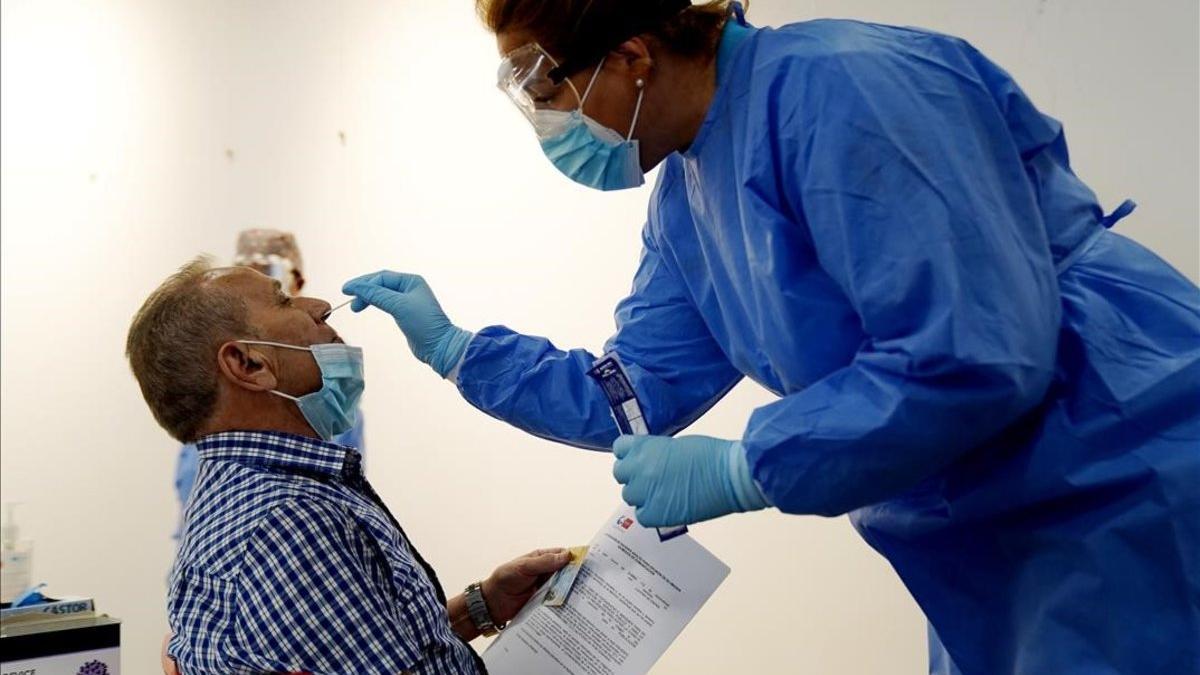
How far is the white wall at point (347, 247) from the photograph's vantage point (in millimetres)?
2756

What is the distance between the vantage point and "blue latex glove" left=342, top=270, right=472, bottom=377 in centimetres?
162

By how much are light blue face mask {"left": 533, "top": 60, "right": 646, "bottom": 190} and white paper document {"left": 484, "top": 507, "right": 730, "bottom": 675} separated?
46 centimetres

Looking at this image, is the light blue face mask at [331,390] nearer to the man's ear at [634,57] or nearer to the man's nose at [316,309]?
the man's nose at [316,309]

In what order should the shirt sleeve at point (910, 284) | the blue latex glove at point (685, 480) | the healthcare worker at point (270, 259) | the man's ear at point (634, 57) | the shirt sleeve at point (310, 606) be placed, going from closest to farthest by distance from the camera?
1. the shirt sleeve at point (910, 284)
2. the blue latex glove at point (685, 480)
3. the man's ear at point (634, 57)
4. the shirt sleeve at point (310, 606)
5. the healthcare worker at point (270, 259)

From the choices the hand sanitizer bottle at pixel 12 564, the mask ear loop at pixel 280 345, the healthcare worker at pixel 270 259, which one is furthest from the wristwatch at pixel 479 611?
the hand sanitizer bottle at pixel 12 564

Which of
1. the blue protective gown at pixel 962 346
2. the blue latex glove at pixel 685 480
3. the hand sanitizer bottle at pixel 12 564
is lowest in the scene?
the hand sanitizer bottle at pixel 12 564

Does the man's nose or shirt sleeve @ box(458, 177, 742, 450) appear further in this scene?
the man's nose

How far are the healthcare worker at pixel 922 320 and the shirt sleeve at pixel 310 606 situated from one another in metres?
0.45

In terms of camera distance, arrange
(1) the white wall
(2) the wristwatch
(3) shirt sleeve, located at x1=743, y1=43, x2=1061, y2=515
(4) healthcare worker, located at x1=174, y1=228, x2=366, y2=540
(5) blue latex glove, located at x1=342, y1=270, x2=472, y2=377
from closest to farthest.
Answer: (3) shirt sleeve, located at x1=743, y1=43, x2=1061, y2=515 → (5) blue latex glove, located at x1=342, y1=270, x2=472, y2=377 → (2) the wristwatch → (1) the white wall → (4) healthcare worker, located at x1=174, y1=228, x2=366, y2=540

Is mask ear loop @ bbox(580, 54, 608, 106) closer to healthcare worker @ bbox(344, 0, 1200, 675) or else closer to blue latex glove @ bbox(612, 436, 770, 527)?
healthcare worker @ bbox(344, 0, 1200, 675)

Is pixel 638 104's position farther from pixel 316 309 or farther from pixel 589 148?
pixel 316 309

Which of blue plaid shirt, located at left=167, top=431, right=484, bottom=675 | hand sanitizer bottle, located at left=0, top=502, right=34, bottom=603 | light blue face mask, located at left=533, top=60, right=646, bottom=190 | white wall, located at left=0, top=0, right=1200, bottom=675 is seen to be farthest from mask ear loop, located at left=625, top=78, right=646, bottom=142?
hand sanitizer bottle, located at left=0, top=502, right=34, bottom=603

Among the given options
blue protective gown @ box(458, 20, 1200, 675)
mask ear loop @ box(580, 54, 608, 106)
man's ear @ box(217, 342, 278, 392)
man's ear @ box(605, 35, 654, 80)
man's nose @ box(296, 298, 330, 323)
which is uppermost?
man's ear @ box(605, 35, 654, 80)

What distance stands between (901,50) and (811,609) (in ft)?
5.96
